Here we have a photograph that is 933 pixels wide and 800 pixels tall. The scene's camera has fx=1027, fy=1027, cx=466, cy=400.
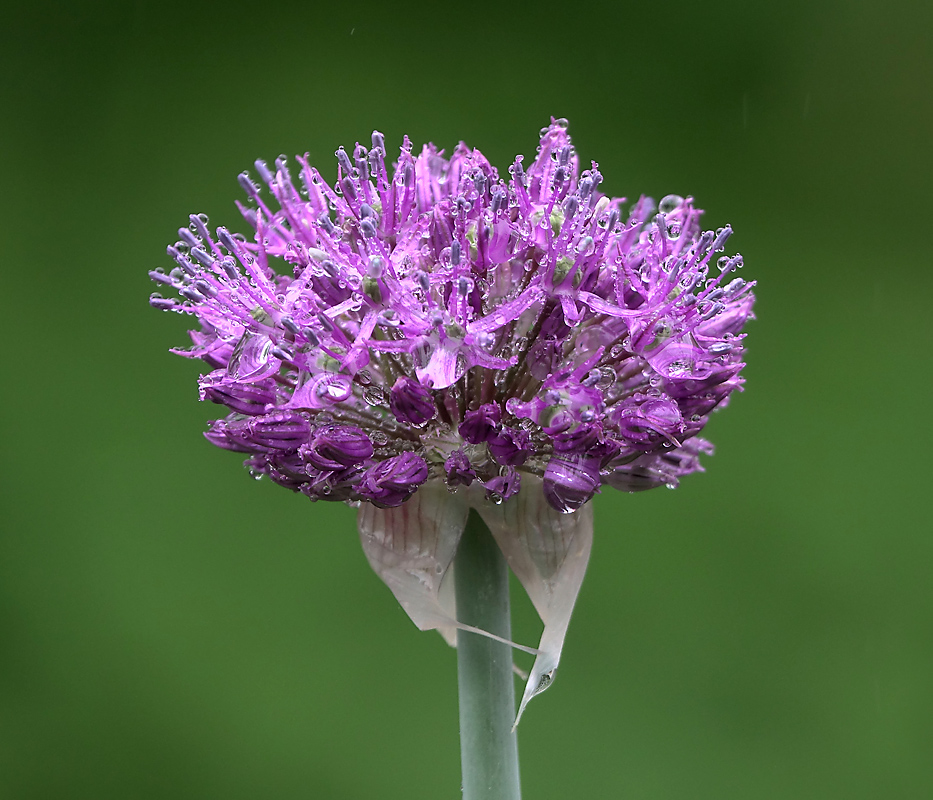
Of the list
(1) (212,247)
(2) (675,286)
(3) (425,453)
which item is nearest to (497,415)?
(3) (425,453)

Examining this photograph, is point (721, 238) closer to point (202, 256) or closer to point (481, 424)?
point (481, 424)

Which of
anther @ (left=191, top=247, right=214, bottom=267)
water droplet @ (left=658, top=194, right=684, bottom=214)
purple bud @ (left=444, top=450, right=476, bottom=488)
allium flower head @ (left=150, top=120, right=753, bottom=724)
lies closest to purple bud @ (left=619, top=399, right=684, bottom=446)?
allium flower head @ (left=150, top=120, right=753, bottom=724)

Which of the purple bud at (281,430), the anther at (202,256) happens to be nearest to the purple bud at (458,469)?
the purple bud at (281,430)

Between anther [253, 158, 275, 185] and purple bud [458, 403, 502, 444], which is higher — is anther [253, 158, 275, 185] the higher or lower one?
the higher one

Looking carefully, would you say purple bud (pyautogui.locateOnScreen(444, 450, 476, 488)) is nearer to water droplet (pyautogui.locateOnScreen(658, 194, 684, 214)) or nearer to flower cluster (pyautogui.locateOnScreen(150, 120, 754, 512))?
flower cluster (pyautogui.locateOnScreen(150, 120, 754, 512))

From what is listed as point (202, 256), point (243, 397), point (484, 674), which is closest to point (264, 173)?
point (202, 256)

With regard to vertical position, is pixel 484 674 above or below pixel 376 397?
below
